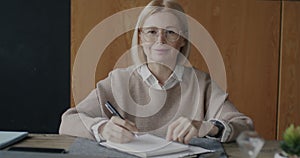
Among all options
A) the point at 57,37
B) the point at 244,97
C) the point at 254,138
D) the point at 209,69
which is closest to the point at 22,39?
the point at 57,37

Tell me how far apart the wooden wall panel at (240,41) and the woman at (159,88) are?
3.55ft

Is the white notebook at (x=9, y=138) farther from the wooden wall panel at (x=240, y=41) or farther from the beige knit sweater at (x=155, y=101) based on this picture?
the wooden wall panel at (x=240, y=41)

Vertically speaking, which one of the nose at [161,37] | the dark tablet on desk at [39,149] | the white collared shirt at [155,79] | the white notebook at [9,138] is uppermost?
the nose at [161,37]

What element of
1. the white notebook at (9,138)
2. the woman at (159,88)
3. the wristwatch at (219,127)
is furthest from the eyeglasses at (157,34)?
the white notebook at (9,138)

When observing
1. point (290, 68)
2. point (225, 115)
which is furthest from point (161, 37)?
point (290, 68)

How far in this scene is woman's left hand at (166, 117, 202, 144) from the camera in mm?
1301

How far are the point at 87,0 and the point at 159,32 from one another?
134 cm

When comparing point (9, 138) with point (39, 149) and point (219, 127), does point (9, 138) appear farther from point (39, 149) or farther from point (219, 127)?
point (219, 127)

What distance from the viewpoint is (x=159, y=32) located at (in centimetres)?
159

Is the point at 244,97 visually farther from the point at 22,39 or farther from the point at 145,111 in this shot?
the point at 22,39

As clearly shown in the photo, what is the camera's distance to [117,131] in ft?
4.31

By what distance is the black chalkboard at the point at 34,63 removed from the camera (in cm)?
288

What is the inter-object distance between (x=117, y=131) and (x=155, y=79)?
1.37ft

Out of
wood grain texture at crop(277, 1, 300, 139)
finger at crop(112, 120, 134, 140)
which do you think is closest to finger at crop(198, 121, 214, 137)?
finger at crop(112, 120, 134, 140)
